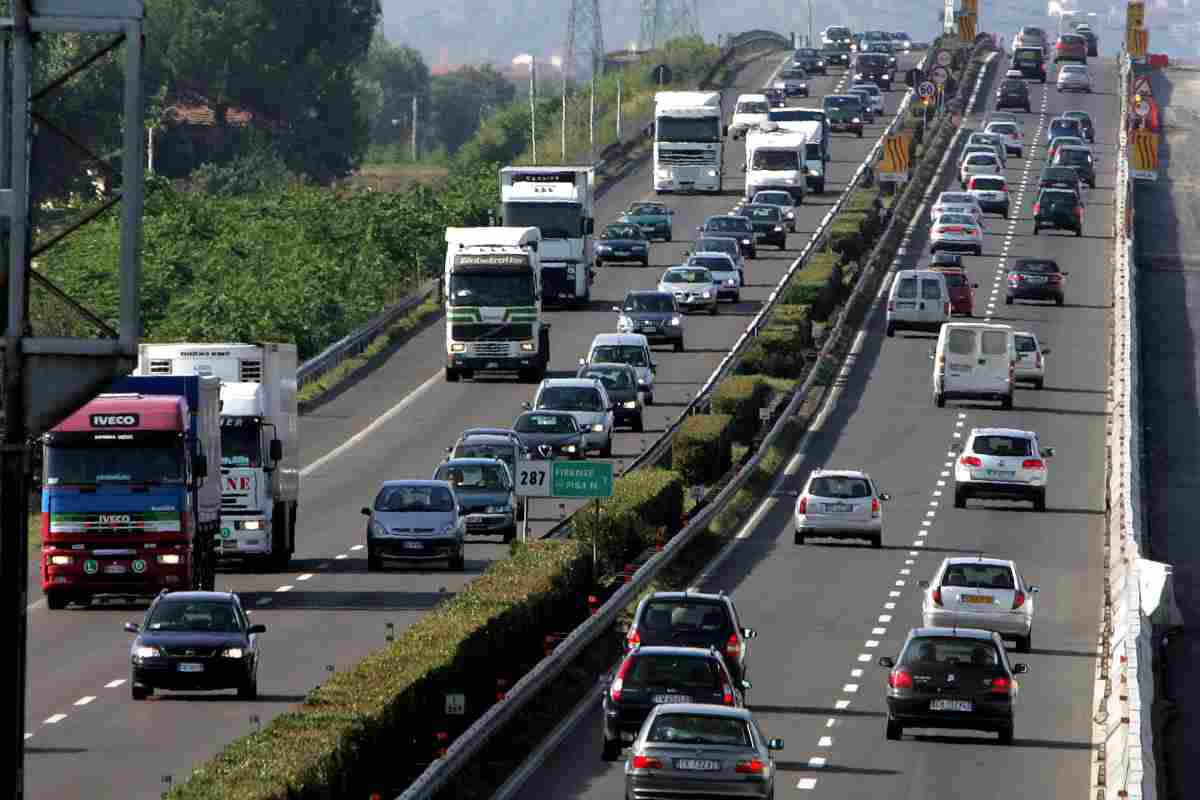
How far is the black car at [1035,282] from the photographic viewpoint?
83.8m

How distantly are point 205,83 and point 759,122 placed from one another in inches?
2120

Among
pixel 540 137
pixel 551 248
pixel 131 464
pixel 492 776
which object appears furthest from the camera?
pixel 540 137

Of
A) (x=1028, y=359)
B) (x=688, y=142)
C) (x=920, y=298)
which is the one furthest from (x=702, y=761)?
(x=688, y=142)

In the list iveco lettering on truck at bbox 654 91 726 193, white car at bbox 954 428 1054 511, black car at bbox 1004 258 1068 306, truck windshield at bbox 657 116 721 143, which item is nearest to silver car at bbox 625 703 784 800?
white car at bbox 954 428 1054 511

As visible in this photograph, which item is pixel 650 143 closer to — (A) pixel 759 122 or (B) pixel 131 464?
(A) pixel 759 122

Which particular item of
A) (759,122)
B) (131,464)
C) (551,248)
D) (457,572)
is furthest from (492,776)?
(759,122)

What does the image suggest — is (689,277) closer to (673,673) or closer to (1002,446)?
(1002,446)

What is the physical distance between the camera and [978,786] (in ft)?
92.6

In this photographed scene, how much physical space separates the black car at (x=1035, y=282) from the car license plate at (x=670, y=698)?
186ft

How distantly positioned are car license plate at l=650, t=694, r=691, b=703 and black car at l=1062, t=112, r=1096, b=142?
100462 mm

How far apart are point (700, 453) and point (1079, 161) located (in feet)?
204

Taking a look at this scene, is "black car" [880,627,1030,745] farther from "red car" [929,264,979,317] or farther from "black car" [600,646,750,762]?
"red car" [929,264,979,317]

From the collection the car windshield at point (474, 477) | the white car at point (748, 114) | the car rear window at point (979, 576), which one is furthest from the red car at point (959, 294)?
the white car at point (748, 114)

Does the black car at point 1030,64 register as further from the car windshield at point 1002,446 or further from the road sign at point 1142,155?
the car windshield at point 1002,446
